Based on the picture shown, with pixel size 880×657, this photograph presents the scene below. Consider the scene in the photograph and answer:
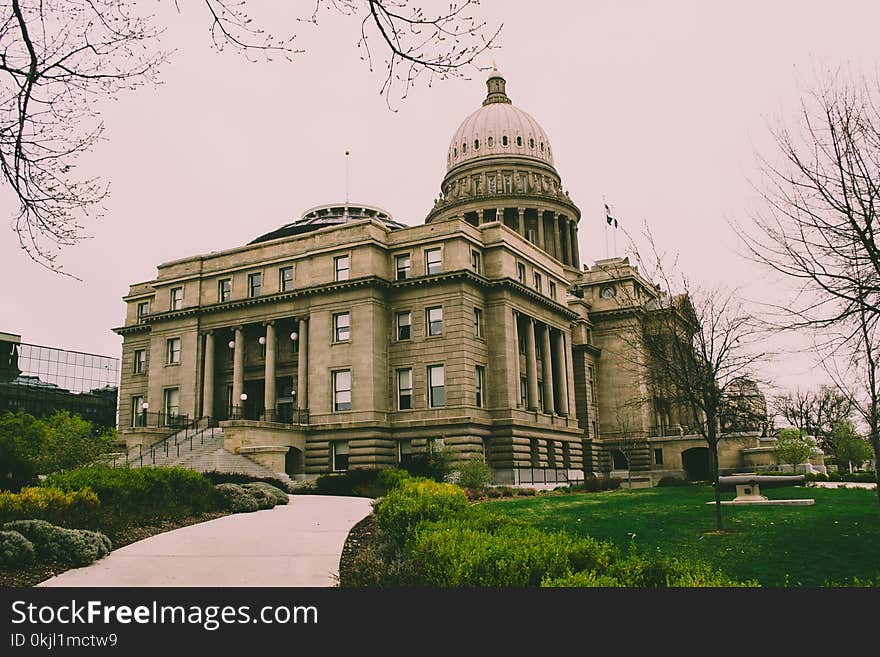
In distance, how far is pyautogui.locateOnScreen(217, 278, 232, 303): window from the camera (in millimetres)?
54406

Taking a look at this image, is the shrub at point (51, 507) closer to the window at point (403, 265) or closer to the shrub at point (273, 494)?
the shrub at point (273, 494)

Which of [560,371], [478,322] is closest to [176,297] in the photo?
[478,322]

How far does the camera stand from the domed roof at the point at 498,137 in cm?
8731

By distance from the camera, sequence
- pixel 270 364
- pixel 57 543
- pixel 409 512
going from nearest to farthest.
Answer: pixel 57 543 → pixel 409 512 → pixel 270 364

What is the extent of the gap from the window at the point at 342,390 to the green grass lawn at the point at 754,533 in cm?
2249

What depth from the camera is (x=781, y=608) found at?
5703mm

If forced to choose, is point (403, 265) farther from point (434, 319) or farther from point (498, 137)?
point (498, 137)

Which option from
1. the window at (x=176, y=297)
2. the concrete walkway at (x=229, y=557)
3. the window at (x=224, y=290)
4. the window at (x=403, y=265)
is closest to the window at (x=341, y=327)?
the window at (x=403, y=265)

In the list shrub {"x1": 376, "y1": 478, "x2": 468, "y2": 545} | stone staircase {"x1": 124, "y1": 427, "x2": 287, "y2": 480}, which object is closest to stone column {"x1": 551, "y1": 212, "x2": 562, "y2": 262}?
stone staircase {"x1": 124, "y1": 427, "x2": 287, "y2": 480}

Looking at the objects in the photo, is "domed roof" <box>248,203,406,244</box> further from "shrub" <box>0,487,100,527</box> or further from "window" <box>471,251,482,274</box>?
"shrub" <box>0,487,100,527</box>

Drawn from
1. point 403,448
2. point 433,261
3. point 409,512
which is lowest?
point 409,512

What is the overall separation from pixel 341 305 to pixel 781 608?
43.8m

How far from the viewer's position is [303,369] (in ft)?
163

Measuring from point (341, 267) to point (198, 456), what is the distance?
1513 cm
